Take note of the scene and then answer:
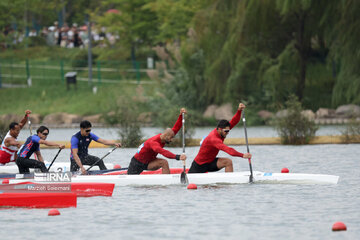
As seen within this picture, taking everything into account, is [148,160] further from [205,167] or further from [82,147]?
[82,147]

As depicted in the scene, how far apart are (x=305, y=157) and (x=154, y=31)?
36.8m

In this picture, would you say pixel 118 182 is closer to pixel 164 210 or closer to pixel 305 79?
pixel 164 210

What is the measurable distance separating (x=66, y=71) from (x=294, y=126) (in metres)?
37.0

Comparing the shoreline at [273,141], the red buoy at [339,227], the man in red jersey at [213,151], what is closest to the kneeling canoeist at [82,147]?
the man in red jersey at [213,151]

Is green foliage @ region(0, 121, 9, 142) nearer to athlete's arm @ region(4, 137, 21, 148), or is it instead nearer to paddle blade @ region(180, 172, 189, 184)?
athlete's arm @ region(4, 137, 21, 148)

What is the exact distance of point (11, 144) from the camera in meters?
20.8

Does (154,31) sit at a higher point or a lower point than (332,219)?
higher

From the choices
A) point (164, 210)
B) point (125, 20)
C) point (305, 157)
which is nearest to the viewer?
point (164, 210)

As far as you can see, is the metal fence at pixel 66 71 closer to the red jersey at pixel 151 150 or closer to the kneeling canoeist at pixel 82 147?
the kneeling canoeist at pixel 82 147

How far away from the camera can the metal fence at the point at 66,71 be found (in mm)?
61156

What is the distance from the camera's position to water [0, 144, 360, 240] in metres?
13.6

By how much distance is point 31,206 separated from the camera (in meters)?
16.7

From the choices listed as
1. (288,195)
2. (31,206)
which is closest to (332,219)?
(288,195)

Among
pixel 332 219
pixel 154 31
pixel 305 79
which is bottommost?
pixel 332 219
